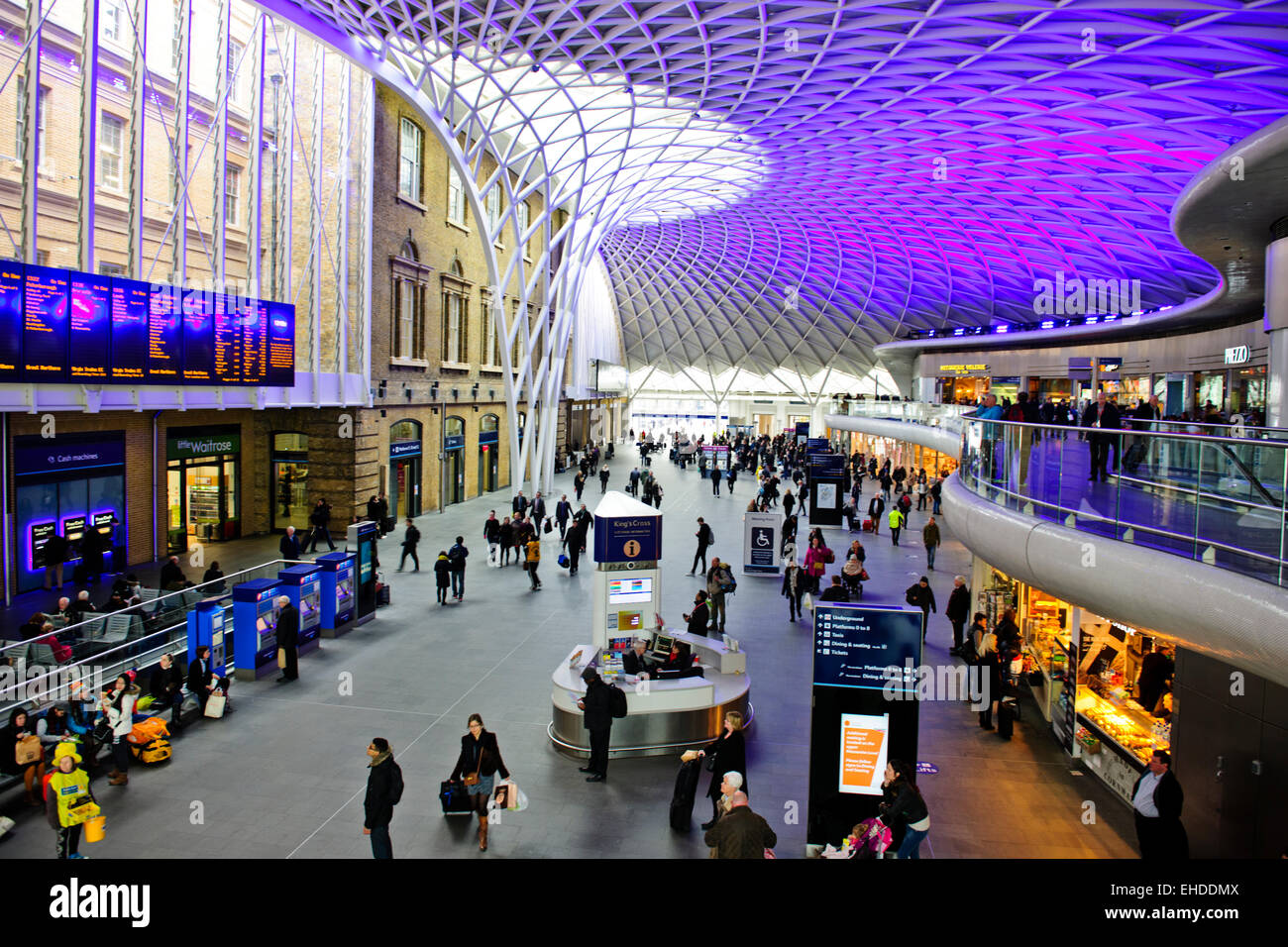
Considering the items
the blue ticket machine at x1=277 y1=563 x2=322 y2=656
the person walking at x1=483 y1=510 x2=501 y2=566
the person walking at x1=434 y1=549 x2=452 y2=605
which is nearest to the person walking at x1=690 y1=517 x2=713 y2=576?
the person walking at x1=483 y1=510 x2=501 y2=566

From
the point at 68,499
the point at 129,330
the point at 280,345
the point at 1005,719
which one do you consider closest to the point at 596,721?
the point at 1005,719

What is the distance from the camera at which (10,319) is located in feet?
47.1

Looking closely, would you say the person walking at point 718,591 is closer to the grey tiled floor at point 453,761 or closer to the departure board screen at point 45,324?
the grey tiled floor at point 453,761

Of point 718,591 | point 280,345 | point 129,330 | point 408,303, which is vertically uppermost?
point 408,303

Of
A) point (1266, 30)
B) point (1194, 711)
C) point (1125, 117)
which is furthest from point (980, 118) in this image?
point (1194, 711)

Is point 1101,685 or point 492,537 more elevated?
point 492,537

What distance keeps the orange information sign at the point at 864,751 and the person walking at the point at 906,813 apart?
641 millimetres

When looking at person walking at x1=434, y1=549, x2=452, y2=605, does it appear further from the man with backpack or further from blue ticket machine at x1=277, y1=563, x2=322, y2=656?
the man with backpack

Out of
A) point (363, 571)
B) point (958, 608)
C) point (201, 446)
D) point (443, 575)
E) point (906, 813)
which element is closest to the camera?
point (906, 813)

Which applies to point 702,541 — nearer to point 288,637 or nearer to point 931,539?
point 931,539

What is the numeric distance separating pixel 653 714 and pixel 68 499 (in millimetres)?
14981

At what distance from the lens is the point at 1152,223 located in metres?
35.6

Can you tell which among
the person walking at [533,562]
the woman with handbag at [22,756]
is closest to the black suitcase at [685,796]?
the woman with handbag at [22,756]

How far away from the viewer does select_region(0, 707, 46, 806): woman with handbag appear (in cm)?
924
